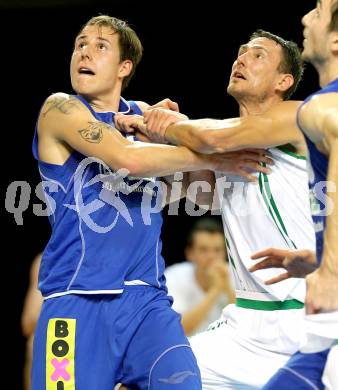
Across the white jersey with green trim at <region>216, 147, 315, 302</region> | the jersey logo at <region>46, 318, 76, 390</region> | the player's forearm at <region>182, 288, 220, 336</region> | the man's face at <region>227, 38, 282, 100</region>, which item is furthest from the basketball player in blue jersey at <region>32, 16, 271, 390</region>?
the player's forearm at <region>182, 288, 220, 336</region>

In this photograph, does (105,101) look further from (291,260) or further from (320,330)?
(320,330)

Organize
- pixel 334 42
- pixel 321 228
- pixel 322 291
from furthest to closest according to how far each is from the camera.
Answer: pixel 334 42 < pixel 321 228 < pixel 322 291

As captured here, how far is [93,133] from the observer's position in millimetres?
4293

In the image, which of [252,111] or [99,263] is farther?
[252,111]

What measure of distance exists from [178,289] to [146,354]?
3485mm

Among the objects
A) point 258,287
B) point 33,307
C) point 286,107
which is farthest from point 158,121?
point 33,307

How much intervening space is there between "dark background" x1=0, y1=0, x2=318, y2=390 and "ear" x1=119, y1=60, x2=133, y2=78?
3846 millimetres

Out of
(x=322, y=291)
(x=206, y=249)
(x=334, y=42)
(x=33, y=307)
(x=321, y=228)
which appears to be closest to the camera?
(x=322, y=291)

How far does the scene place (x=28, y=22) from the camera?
29.3 feet

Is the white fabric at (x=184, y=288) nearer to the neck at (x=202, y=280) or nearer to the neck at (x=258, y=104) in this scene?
the neck at (x=202, y=280)

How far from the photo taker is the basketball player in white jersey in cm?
445

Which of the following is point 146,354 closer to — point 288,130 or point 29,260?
point 288,130

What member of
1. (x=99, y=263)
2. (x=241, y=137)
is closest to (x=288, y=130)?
(x=241, y=137)

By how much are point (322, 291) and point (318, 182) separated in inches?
20.3
